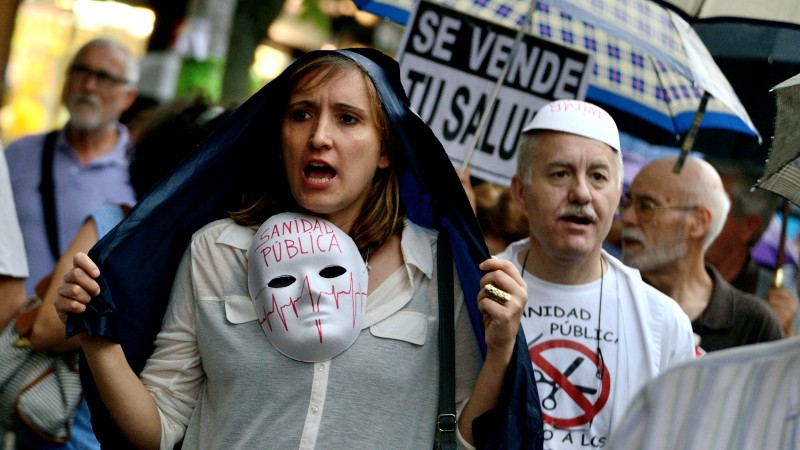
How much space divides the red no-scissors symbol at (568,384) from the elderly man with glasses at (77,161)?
2.68m

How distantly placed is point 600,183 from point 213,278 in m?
1.53

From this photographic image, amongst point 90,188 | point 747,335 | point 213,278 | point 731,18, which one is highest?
point 731,18

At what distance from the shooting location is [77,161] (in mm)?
6406

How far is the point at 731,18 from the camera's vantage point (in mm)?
4801

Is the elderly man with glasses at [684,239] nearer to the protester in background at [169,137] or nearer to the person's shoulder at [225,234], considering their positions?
the protester in background at [169,137]

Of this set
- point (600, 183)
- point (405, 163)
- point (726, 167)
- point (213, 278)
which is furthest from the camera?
point (726, 167)

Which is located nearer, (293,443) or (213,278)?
(293,443)

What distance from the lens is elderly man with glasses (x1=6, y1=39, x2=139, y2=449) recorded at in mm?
5781

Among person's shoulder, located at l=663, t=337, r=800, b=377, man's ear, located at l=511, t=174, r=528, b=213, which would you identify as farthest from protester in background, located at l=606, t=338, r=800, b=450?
man's ear, located at l=511, t=174, r=528, b=213

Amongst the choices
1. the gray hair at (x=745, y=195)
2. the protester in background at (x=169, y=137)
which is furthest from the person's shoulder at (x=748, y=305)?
the protester in background at (x=169, y=137)

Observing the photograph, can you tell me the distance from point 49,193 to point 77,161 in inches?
17.6

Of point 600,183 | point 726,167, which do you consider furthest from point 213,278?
point 726,167

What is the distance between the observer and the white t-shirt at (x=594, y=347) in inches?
145

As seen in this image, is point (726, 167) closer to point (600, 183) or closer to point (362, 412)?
point (600, 183)
